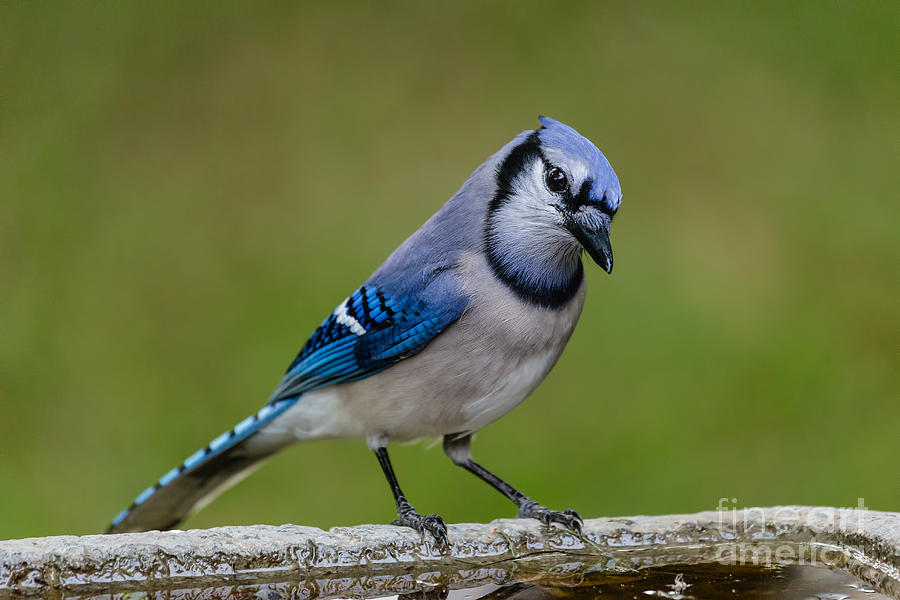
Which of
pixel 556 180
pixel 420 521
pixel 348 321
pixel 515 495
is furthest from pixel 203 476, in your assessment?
pixel 556 180

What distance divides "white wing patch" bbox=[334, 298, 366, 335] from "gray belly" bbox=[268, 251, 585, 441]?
0.13m

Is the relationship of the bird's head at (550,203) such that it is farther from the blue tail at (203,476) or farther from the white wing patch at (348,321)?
the blue tail at (203,476)

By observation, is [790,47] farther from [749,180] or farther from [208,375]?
[208,375]

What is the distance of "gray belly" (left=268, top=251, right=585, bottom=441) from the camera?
2760 millimetres

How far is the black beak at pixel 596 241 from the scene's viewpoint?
2.54 metres

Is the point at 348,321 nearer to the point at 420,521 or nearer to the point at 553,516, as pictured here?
the point at 420,521

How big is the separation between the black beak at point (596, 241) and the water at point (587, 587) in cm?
71

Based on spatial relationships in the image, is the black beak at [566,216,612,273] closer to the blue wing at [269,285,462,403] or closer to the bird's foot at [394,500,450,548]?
the blue wing at [269,285,462,403]

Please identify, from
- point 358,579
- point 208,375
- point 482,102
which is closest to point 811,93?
point 482,102

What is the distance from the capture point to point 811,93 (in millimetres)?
5980

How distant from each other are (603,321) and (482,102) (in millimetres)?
1415

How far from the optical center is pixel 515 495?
313cm

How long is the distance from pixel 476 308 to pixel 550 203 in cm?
32

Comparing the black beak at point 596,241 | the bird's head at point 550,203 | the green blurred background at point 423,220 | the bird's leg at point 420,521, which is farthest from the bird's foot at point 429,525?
the green blurred background at point 423,220
